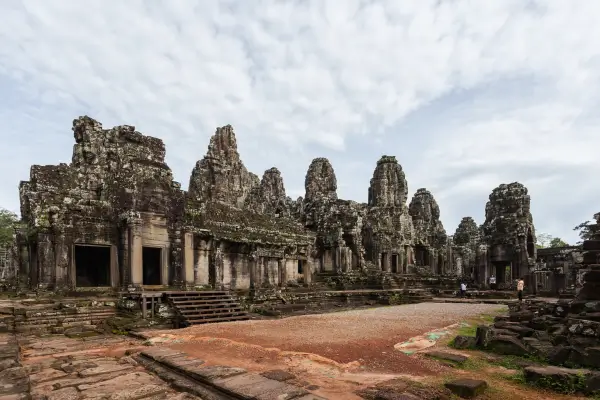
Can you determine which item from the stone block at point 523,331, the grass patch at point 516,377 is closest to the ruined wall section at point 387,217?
the stone block at point 523,331

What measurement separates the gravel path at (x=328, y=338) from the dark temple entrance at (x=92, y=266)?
8.53 meters

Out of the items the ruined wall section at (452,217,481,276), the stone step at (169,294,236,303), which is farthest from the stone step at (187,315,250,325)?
the ruined wall section at (452,217,481,276)

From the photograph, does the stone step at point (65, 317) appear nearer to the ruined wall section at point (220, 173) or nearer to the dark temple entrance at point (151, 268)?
the dark temple entrance at point (151, 268)

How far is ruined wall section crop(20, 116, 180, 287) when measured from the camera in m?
13.6

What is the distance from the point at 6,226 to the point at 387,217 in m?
40.2

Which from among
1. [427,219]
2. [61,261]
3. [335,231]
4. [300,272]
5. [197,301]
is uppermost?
[427,219]

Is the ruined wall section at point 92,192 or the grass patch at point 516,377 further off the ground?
the ruined wall section at point 92,192

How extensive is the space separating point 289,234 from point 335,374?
15.4m

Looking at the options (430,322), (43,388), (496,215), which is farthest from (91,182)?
(496,215)

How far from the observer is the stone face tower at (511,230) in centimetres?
2770

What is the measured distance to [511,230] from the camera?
28031 mm

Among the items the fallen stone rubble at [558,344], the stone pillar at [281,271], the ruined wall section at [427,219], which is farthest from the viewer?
the ruined wall section at [427,219]

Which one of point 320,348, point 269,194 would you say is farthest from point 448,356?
point 269,194

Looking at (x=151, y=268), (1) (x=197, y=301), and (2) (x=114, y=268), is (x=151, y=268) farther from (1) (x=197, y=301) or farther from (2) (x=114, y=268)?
(1) (x=197, y=301)
